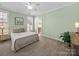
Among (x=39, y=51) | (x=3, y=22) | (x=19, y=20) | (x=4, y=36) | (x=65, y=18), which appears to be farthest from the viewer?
(x=19, y=20)

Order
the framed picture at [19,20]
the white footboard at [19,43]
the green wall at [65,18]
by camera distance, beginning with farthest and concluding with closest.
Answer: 1. the framed picture at [19,20]
2. the green wall at [65,18]
3. the white footboard at [19,43]

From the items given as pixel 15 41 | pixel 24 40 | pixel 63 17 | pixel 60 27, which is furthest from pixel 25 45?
pixel 63 17

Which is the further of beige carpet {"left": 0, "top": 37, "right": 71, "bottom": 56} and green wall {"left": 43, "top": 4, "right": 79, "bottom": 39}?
green wall {"left": 43, "top": 4, "right": 79, "bottom": 39}

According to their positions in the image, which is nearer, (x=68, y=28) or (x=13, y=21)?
(x=68, y=28)

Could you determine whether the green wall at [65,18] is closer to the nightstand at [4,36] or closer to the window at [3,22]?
the nightstand at [4,36]

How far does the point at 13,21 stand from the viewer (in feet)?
22.7

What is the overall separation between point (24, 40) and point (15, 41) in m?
0.80

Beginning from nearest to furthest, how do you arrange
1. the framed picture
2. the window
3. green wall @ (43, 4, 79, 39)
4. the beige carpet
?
the beige carpet < green wall @ (43, 4, 79, 39) < the window < the framed picture

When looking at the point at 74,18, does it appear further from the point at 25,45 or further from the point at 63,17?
the point at 25,45

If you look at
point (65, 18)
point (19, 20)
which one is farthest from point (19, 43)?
point (19, 20)

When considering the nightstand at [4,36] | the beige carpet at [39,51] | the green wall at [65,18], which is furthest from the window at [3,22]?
the green wall at [65,18]

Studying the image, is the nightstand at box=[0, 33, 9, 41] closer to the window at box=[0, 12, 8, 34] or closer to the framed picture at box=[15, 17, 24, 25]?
the window at box=[0, 12, 8, 34]

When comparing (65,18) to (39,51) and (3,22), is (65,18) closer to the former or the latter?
(39,51)

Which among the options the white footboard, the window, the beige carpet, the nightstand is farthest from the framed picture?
the beige carpet
